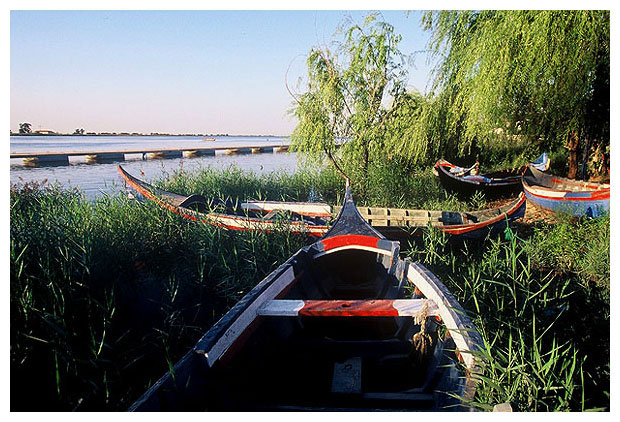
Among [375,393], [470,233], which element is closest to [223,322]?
[375,393]

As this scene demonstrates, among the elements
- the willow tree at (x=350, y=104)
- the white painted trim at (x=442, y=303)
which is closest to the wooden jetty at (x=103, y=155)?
the willow tree at (x=350, y=104)

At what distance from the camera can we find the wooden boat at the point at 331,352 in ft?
5.77

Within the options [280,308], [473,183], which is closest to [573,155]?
[473,183]

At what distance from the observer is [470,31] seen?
6.79 m

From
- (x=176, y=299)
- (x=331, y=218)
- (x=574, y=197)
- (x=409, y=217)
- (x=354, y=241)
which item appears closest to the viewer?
(x=354, y=241)

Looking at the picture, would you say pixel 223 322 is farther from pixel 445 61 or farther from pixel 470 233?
pixel 445 61

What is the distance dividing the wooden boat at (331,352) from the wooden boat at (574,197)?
14.4ft

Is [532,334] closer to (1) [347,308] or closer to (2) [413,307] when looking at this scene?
(2) [413,307]

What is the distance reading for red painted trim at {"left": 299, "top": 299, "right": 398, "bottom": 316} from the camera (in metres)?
2.31

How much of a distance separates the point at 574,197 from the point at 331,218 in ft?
13.5

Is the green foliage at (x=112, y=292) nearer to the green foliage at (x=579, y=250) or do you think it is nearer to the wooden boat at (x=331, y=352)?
the wooden boat at (x=331, y=352)

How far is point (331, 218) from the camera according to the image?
17.3ft

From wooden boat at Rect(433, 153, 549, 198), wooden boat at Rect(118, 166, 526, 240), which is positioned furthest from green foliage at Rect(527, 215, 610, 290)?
wooden boat at Rect(433, 153, 549, 198)

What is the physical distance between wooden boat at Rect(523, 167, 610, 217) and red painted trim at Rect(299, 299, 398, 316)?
16.3ft
